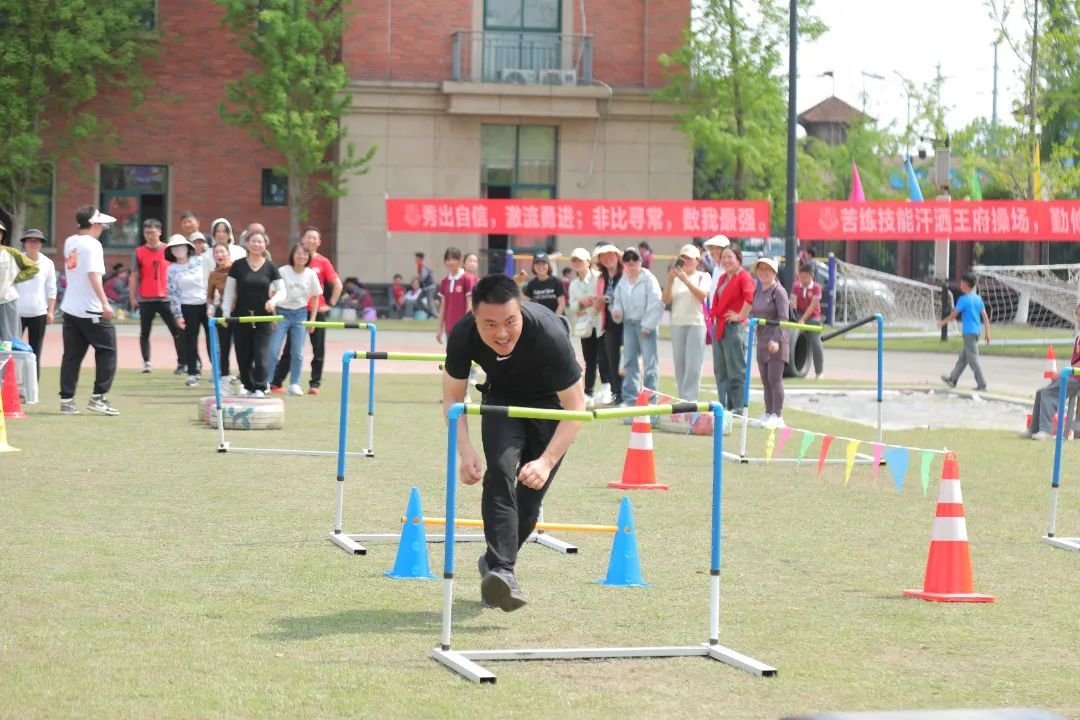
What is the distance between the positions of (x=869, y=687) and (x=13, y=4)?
123 feet

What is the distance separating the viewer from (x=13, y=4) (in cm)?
4044

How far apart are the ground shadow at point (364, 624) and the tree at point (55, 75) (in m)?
34.6

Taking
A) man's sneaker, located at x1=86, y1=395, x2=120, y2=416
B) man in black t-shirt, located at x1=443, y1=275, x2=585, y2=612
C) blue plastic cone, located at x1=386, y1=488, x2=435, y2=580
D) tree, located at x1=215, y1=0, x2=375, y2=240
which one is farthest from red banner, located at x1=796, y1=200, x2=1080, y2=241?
man in black t-shirt, located at x1=443, y1=275, x2=585, y2=612

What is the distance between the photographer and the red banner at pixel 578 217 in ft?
115

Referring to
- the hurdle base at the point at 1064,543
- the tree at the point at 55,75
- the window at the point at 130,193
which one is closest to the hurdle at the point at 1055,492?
the hurdle base at the point at 1064,543

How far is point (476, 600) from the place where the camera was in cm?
839

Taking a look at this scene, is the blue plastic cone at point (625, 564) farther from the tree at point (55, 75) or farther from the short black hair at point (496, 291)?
the tree at point (55, 75)

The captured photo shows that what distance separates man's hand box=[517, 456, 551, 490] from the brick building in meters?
35.4

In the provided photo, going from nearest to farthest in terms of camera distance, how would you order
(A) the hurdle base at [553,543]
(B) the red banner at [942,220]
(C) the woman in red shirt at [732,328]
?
(A) the hurdle base at [553,543]
(C) the woman in red shirt at [732,328]
(B) the red banner at [942,220]

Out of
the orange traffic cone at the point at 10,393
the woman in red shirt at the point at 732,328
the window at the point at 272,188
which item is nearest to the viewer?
the orange traffic cone at the point at 10,393

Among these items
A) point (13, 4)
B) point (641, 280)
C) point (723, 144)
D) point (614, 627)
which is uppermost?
point (13, 4)

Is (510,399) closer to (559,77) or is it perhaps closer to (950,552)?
(950,552)

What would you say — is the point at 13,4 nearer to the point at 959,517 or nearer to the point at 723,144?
the point at 723,144

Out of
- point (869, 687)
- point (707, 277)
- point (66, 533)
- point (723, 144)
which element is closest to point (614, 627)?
point (869, 687)
